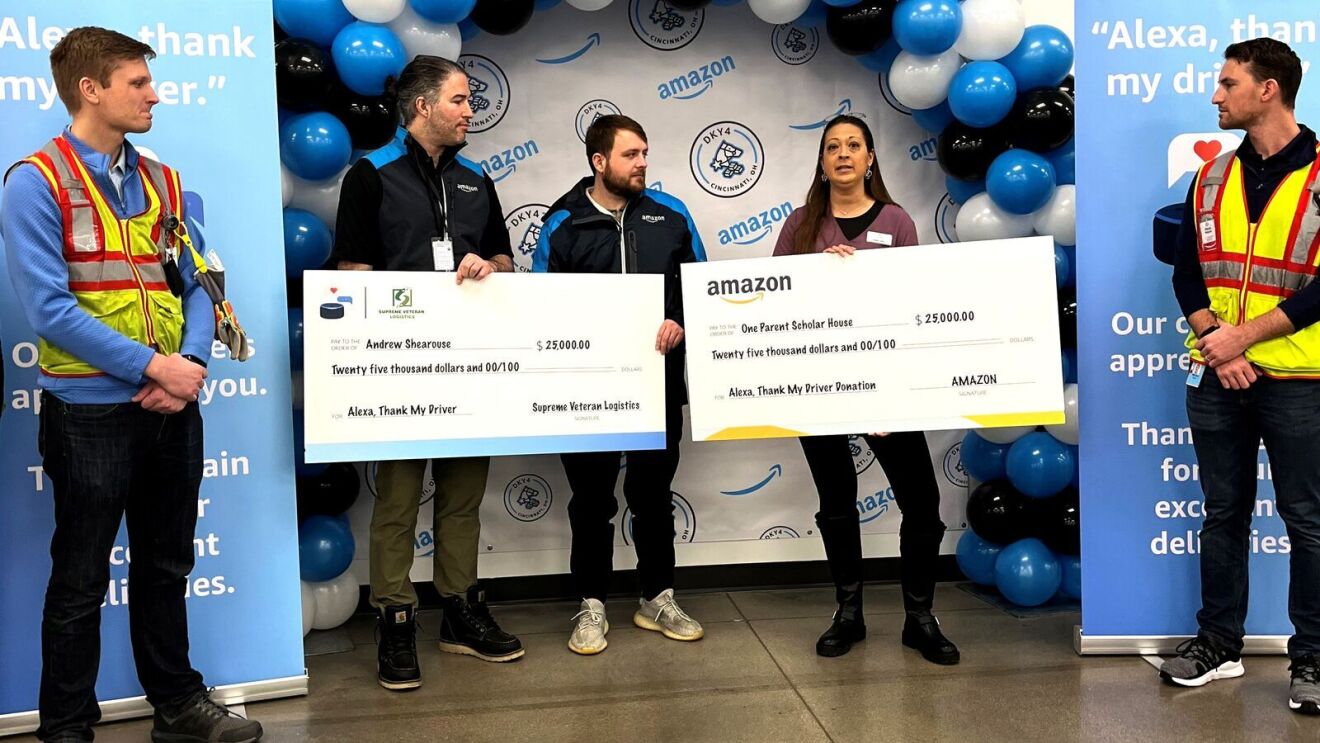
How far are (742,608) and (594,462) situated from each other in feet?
2.79

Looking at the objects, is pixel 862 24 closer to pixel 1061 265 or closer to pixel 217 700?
pixel 1061 265

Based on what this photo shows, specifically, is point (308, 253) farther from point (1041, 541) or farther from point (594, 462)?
point (1041, 541)

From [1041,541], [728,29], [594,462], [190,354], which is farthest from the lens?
[728,29]

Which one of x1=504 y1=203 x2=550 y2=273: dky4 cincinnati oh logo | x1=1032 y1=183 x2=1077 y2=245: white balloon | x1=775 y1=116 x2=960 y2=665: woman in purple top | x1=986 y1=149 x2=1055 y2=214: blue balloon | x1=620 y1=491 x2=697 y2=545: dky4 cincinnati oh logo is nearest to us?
x1=775 y1=116 x2=960 y2=665: woman in purple top

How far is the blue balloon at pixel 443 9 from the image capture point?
340 centimetres

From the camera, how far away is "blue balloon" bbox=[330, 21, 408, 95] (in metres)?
3.35

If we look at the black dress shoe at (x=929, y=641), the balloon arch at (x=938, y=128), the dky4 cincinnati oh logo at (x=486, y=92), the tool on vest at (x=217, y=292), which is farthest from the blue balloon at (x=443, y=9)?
the black dress shoe at (x=929, y=641)

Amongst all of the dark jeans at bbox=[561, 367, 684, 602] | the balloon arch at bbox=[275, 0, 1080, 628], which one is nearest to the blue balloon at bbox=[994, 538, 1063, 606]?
the balloon arch at bbox=[275, 0, 1080, 628]

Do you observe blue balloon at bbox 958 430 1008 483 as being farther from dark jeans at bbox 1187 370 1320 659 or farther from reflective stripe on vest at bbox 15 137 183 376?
reflective stripe on vest at bbox 15 137 183 376

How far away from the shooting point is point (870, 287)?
3.26 metres

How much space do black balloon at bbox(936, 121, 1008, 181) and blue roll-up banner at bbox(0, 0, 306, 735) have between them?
223 centimetres

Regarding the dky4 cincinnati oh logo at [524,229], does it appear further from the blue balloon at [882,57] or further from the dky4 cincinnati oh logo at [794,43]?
the blue balloon at [882,57]

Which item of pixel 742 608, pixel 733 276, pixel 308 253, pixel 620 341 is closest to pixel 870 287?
pixel 733 276

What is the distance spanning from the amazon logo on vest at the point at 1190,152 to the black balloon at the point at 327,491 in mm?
2765
